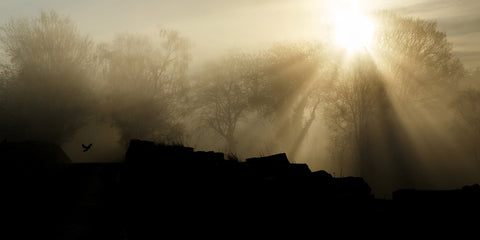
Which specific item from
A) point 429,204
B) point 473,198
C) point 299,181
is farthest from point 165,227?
point 473,198

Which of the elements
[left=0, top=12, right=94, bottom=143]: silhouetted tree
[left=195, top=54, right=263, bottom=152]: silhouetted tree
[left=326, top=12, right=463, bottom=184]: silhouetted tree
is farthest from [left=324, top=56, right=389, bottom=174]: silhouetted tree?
[left=0, top=12, right=94, bottom=143]: silhouetted tree

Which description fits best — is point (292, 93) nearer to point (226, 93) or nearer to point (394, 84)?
point (226, 93)

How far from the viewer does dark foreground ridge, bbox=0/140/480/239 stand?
16.5 feet

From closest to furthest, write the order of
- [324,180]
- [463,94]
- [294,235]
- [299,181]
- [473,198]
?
[473,198] < [294,235] < [299,181] < [324,180] < [463,94]

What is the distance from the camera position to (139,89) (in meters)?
40.8

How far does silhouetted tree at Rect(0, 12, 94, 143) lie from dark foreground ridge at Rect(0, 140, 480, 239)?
24.3 m

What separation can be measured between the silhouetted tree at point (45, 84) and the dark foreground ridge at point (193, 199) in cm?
2434

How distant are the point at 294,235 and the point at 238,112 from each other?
39.6 m

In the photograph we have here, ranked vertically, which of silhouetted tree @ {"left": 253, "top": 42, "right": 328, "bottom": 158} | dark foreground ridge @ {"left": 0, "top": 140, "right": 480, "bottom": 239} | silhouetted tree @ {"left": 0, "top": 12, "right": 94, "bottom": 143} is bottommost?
dark foreground ridge @ {"left": 0, "top": 140, "right": 480, "bottom": 239}

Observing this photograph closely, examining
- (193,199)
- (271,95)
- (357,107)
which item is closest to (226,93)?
(271,95)

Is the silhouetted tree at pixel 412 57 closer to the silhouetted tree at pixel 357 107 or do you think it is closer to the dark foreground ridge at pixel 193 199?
the silhouetted tree at pixel 357 107

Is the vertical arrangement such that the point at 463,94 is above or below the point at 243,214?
above

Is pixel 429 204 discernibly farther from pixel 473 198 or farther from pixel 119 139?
pixel 119 139

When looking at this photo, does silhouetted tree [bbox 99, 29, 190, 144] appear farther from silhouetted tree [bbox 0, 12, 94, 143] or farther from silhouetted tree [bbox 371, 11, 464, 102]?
silhouetted tree [bbox 371, 11, 464, 102]
